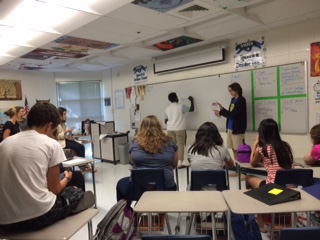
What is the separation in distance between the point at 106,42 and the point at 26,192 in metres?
3.43

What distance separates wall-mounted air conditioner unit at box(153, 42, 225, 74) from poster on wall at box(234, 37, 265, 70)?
11.4 inches

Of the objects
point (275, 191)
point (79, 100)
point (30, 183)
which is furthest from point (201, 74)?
point (30, 183)

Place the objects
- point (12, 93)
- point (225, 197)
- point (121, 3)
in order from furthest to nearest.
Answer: point (12, 93) → point (121, 3) → point (225, 197)

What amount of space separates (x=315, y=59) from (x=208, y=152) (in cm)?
240

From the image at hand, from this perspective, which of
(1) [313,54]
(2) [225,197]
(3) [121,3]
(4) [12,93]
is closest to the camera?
(2) [225,197]

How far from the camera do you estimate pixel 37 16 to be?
119 inches

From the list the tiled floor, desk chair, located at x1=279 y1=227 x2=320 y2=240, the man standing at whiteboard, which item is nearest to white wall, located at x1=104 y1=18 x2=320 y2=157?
the man standing at whiteboard

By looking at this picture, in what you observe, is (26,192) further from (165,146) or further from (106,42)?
(106,42)

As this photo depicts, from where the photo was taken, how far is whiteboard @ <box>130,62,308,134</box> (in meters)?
3.94

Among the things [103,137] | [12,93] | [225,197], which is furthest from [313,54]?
[12,93]

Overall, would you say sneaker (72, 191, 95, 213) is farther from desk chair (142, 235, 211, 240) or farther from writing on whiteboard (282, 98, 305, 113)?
writing on whiteboard (282, 98, 305, 113)

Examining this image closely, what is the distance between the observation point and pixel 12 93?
6699mm

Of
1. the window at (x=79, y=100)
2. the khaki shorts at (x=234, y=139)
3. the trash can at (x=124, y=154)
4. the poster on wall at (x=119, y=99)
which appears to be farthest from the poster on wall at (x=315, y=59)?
the window at (x=79, y=100)

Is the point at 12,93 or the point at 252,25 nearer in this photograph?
the point at 252,25
